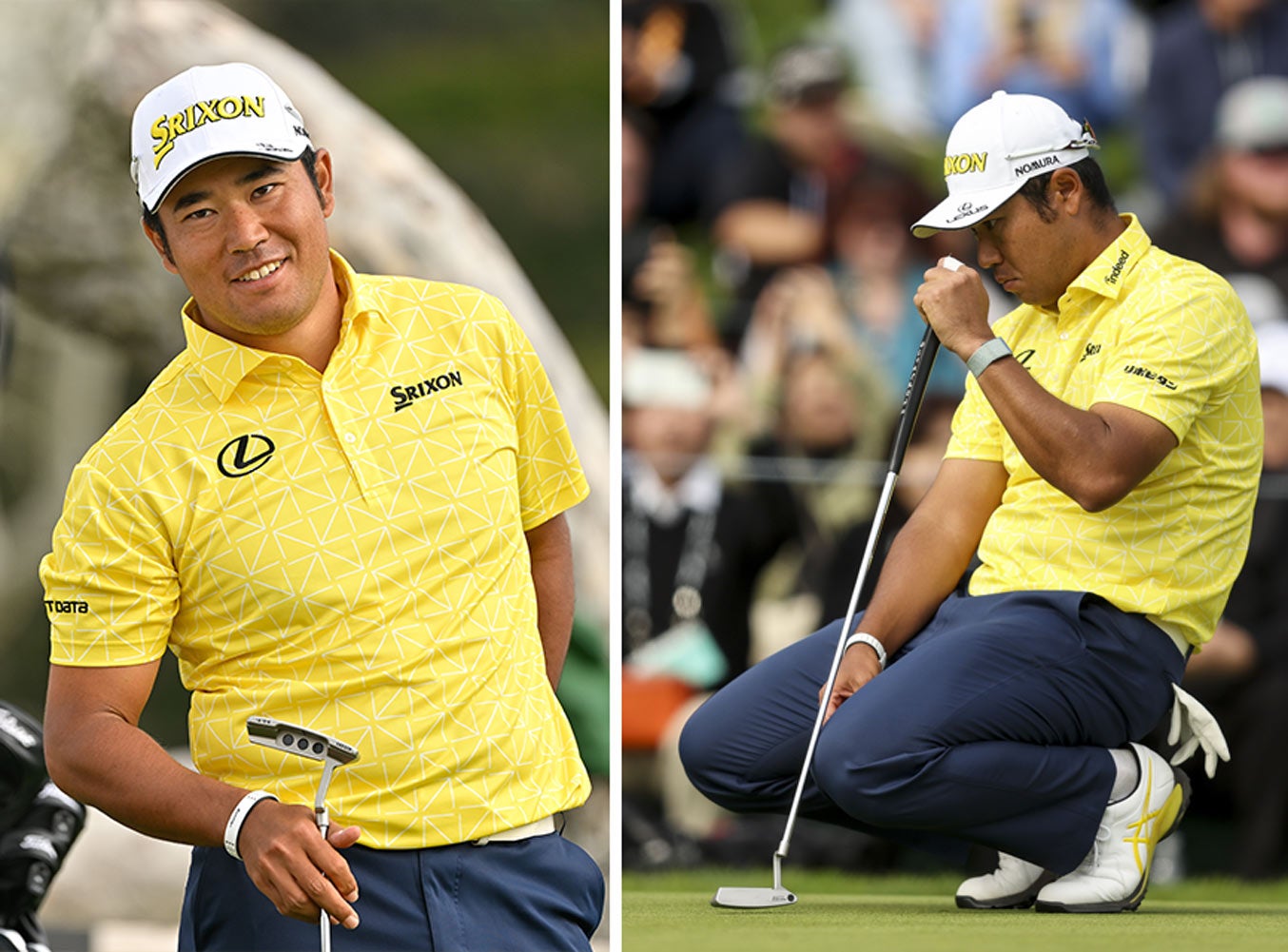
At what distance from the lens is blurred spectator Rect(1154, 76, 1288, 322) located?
494 cm

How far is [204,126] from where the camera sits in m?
2.51

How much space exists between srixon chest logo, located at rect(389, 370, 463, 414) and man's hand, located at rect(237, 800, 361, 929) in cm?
60

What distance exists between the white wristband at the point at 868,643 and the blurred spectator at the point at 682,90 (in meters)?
2.39

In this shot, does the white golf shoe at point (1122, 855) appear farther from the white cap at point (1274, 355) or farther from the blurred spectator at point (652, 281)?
the blurred spectator at point (652, 281)

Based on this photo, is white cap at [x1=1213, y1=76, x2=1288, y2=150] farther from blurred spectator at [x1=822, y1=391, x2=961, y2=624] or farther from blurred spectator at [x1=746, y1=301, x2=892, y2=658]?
blurred spectator at [x1=746, y1=301, x2=892, y2=658]

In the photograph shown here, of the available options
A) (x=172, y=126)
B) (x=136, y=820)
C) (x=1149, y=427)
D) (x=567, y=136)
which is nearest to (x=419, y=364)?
(x=172, y=126)

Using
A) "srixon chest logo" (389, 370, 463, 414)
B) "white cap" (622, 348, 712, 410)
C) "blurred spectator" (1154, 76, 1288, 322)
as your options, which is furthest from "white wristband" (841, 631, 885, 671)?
"blurred spectator" (1154, 76, 1288, 322)

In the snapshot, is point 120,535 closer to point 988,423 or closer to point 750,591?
point 988,423

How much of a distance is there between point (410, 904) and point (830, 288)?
124 inches

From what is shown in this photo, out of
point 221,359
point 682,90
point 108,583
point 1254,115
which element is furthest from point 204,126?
point 1254,115

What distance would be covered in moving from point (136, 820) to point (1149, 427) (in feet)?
5.50

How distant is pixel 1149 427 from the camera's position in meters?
3.02

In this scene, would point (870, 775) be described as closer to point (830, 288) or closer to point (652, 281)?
point (830, 288)

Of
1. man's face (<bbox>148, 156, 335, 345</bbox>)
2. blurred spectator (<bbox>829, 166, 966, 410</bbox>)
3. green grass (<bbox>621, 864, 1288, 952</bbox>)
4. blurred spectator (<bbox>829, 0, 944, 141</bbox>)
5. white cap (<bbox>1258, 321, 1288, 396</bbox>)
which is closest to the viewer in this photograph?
man's face (<bbox>148, 156, 335, 345</bbox>)
